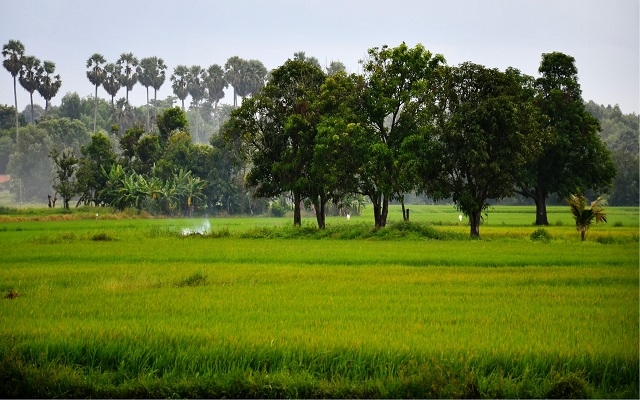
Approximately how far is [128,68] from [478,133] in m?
86.5

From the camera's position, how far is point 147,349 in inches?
412

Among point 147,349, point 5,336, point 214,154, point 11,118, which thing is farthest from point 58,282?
point 11,118

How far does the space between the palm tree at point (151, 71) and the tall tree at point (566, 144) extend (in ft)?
250

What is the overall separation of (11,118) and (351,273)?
110 m

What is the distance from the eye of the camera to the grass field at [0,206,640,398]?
31.9 ft

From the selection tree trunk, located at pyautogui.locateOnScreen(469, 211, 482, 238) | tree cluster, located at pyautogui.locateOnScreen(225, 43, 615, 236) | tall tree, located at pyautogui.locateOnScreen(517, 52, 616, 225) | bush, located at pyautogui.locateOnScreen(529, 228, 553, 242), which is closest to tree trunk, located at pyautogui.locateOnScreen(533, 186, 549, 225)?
tall tree, located at pyautogui.locateOnScreen(517, 52, 616, 225)

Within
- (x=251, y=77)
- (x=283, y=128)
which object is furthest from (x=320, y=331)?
(x=251, y=77)

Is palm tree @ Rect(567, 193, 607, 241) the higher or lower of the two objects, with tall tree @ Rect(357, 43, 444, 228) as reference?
lower

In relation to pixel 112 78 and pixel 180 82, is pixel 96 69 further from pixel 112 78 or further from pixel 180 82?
pixel 180 82

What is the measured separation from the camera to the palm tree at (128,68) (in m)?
111

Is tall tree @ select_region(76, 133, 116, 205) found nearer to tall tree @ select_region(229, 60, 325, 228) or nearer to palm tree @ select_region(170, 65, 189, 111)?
tall tree @ select_region(229, 60, 325, 228)

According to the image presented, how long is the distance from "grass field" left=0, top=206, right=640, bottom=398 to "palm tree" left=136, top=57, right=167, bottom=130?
9526 centimetres

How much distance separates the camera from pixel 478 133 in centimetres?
3597

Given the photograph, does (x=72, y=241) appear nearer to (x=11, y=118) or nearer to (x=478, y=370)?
(x=478, y=370)
